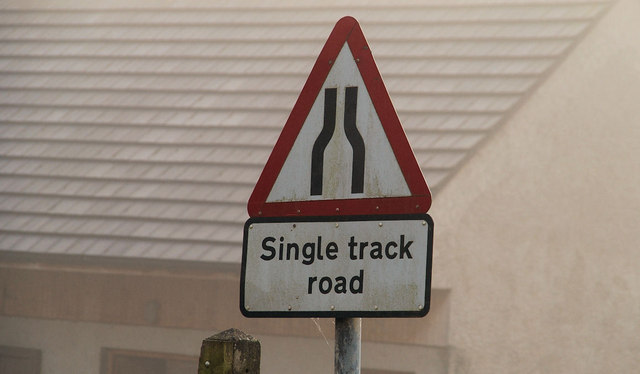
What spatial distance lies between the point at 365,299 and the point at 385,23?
6659mm

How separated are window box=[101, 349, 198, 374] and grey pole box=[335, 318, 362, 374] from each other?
6.28 m

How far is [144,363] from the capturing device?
335 inches

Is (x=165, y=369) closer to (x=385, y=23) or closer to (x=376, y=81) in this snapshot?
(x=385, y=23)

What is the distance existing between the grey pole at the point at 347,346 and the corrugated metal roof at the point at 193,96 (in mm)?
5562

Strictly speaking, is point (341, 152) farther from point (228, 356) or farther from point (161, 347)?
point (161, 347)

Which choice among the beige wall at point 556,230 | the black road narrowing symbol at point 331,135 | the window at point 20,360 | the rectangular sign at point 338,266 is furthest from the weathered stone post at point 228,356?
the window at point 20,360

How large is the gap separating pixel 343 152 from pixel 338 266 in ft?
0.90

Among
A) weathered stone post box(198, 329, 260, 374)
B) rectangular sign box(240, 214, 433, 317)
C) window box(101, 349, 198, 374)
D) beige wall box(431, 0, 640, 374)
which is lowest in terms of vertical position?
weathered stone post box(198, 329, 260, 374)

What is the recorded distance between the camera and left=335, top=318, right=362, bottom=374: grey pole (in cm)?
222

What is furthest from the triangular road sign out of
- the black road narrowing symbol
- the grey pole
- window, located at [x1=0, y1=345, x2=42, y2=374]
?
window, located at [x1=0, y1=345, x2=42, y2=374]

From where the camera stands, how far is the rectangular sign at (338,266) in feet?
7.23

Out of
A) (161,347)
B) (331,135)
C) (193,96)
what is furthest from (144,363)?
(331,135)

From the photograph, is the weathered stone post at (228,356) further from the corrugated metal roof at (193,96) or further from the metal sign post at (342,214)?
the corrugated metal roof at (193,96)

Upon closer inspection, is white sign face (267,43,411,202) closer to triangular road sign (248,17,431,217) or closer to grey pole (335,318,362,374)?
triangular road sign (248,17,431,217)
